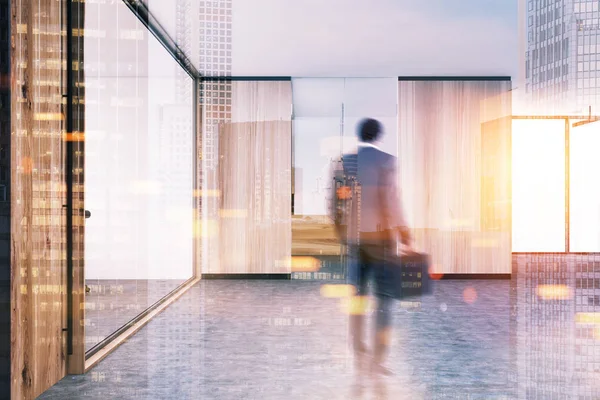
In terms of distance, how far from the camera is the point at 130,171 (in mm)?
5340

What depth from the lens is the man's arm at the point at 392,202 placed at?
2908 mm

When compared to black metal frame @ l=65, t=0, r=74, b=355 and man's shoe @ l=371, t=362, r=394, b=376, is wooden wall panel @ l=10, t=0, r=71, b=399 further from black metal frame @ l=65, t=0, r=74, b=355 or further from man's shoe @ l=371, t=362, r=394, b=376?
man's shoe @ l=371, t=362, r=394, b=376

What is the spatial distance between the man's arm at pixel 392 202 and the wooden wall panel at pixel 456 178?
4.23 metres

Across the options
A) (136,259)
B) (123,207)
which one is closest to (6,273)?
(123,207)

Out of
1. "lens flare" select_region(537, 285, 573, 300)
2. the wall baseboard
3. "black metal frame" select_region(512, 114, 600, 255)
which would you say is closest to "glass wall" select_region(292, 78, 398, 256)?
the wall baseboard

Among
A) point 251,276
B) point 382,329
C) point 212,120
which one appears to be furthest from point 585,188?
point 382,329

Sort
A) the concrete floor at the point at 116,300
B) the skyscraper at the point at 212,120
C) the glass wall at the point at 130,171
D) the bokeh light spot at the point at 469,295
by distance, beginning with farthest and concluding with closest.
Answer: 1. the skyscraper at the point at 212,120
2. the bokeh light spot at the point at 469,295
3. the glass wall at the point at 130,171
4. the concrete floor at the point at 116,300

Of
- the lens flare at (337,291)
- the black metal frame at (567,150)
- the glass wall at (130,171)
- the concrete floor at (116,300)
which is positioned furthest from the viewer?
the black metal frame at (567,150)

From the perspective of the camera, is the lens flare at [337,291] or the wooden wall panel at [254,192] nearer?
the lens flare at [337,291]

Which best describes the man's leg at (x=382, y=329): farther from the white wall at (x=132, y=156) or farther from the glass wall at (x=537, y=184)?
the glass wall at (x=537, y=184)

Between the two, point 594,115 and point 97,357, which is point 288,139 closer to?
point 97,357

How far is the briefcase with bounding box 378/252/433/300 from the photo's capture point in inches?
112

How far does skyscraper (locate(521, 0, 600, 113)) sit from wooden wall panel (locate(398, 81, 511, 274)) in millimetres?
681

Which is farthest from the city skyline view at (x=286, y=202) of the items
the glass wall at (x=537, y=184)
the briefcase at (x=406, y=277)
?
the glass wall at (x=537, y=184)
